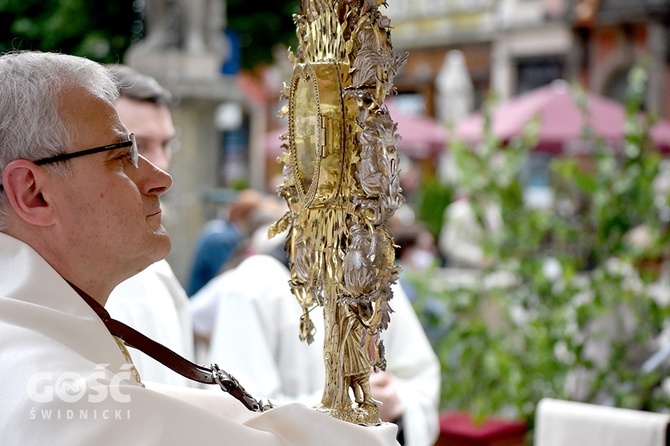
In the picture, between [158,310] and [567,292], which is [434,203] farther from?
[158,310]

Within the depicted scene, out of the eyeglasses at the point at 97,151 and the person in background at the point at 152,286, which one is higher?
the eyeglasses at the point at 97,151

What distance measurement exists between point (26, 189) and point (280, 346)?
157cm

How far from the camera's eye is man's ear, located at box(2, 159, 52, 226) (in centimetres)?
159

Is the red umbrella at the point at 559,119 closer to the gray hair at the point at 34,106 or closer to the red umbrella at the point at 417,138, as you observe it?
the red umbrella at the point at 417,138

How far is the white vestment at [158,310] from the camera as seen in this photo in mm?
2697

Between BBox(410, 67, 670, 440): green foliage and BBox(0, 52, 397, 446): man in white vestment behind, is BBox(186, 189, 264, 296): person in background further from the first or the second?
BBox(0, 52, 397, 446): man in white vestment behind

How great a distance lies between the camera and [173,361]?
1.67 meters

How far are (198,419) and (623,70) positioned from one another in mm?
20588

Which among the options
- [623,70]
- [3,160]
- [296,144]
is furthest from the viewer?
[623,70]

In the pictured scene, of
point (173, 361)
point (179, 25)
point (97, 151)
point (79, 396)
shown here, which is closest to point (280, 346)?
point (173, 361)

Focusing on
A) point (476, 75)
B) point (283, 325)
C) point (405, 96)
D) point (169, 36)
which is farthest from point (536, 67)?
point (283, 325)

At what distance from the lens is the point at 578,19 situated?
68.7 feet

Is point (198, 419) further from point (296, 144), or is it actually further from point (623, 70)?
point (623, 70)

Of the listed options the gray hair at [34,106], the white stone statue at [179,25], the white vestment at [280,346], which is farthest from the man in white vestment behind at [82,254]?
the white stone statue at [179,25]
